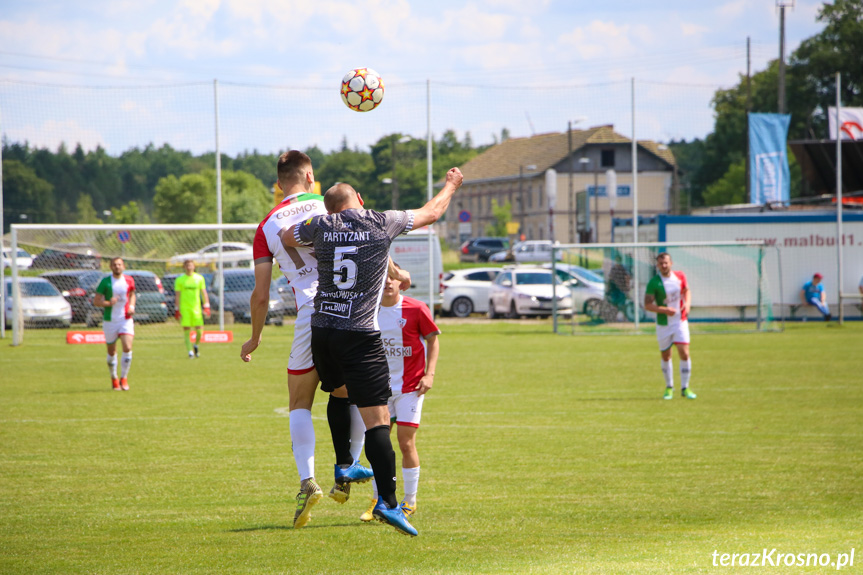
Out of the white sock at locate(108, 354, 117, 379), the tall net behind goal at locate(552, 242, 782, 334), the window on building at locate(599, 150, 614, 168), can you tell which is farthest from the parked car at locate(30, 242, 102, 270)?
the window on building at locate(599, 150, 614, 168)

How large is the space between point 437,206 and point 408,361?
1763 millimetres

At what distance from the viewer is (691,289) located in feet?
96.7

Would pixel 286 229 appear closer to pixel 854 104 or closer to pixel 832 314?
pixel 832 314

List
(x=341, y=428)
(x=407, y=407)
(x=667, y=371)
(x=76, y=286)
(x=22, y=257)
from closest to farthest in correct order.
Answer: (x=341, y=428), (x=407, y=407), (x=667, y=371), (x=22, y=257), (x=76, y=286)

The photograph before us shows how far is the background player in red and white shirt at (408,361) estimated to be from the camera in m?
6.98

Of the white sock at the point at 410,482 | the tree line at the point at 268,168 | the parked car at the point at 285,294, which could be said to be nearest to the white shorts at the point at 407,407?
the white sock at the point at 410,482

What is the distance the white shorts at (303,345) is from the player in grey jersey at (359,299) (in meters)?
0.33

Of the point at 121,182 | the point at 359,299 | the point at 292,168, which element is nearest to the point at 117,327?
the point at 292,168

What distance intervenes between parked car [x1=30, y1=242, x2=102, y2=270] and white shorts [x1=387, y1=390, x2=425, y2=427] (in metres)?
22.4

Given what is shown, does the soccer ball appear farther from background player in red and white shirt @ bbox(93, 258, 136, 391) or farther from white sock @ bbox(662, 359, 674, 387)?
background player in red and white shirt @ bbox(93, 258, 136, 391)

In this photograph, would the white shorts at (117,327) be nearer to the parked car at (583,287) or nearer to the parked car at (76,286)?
the parked car at (76,286)

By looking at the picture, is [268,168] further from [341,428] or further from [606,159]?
[606,159]

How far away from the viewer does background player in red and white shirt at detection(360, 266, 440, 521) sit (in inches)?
275

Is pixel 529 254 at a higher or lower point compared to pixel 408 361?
higher
